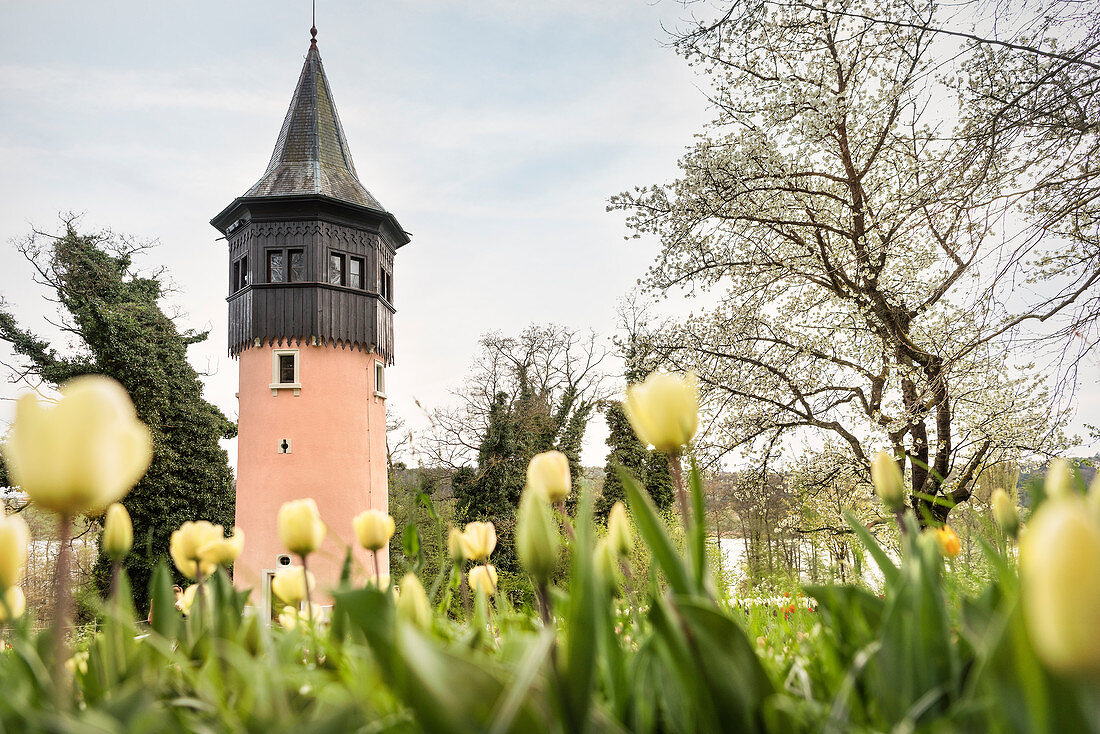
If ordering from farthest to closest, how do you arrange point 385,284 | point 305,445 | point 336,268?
point 385,284
point 336,268
point 305,445

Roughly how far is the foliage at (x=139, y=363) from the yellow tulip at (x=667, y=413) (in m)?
16.6

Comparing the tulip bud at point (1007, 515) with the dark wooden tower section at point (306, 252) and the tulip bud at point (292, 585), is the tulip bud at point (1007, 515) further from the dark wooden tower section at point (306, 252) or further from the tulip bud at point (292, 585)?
the dark wooden tower section at point (306, 252)

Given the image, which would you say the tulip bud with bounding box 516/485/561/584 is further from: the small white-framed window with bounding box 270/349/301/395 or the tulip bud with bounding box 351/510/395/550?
the small white-framed window with bounding box 270/349/301/395

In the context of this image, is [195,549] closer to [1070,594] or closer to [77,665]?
[77,665]

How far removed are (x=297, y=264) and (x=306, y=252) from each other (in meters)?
0.32

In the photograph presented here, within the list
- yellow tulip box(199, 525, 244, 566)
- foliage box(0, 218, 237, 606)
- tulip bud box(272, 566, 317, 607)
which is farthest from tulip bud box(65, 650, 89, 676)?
foliage box(0, 218, 237, 606)

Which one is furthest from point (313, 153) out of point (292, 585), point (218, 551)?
point (218, 551)

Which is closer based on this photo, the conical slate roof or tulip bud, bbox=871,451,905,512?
tulip bud, bbox=871,451,905,512

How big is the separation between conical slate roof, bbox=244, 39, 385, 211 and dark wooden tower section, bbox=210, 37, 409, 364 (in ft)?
0.09

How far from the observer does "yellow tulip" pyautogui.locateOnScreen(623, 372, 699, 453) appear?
819 mm

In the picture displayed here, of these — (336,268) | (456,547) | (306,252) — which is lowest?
(456,547)

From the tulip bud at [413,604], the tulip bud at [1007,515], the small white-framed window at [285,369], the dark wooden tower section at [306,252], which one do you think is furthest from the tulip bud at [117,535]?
the dark wooden tower section at [306,252]

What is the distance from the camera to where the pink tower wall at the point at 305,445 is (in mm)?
12594

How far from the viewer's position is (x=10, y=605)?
83 centimetres
